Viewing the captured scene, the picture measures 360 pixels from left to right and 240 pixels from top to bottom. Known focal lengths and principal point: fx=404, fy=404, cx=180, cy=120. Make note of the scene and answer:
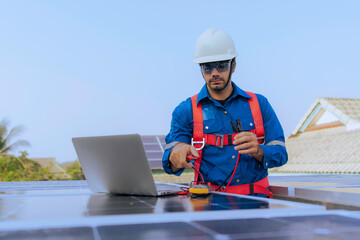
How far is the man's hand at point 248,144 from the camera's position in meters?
2.56

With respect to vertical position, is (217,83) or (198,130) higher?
(217,83)

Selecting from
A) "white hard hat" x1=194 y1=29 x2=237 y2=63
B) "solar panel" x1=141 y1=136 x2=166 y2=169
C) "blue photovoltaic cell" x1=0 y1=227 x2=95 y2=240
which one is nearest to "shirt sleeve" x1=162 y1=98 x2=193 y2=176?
"white hard hat" x1=194 y1=29 x2=237 y2=63

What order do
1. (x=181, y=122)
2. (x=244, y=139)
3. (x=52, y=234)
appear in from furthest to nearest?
(x=181, y=122)
(x=244, y=139)
(x=52, y=234)

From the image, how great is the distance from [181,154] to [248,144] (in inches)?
17.5

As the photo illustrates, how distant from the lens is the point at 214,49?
327 cm

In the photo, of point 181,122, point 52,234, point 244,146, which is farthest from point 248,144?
point 52,234

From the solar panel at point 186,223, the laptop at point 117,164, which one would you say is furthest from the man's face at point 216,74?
the solar panel at point 186,223

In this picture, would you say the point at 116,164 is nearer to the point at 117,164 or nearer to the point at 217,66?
the point at 117,164

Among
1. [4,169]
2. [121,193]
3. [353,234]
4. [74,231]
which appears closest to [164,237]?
[74,231]

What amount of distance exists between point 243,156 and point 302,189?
1.67ft

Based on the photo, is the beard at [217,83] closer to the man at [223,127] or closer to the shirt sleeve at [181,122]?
the man at [223,127]

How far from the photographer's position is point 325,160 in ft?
39.0

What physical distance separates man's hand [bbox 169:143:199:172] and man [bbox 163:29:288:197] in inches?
5.9

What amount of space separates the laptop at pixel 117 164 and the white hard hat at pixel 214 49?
1.23 meters
